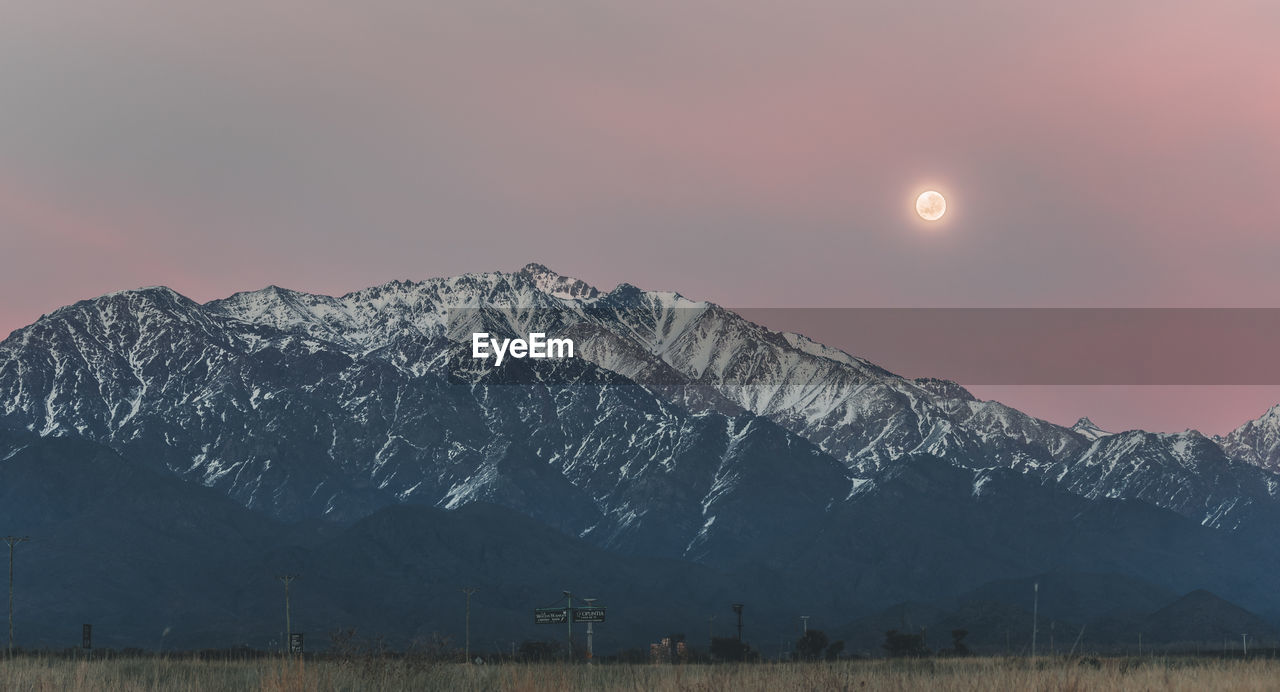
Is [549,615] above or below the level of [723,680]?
below

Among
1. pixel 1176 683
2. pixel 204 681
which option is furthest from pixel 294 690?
pixel 1176 683

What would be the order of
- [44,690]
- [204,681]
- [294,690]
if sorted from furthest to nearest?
[204,681]
[44,690]
[294,690]

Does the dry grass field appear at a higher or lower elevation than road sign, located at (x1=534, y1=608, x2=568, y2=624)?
higher

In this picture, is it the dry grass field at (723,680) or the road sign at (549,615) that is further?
the road sign at (549,615)

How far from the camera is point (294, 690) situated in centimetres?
2364

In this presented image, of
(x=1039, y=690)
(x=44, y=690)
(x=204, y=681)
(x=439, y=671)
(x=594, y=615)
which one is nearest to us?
(x=1039, y=690)

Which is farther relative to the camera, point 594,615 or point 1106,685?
point 594,615

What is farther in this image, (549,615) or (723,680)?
(549,615)

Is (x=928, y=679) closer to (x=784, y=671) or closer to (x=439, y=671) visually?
(x=784, y=671)

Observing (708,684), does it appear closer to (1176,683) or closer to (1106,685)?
(1106,685)

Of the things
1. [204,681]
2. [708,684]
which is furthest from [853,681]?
[204,681]

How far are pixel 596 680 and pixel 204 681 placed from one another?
9.42m

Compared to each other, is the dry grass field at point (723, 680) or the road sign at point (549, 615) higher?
the dry grass field at point (723, 680)

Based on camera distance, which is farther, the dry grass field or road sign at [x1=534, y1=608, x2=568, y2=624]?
road sign at [x1=534, y1=608, x2=568, y2=624]
